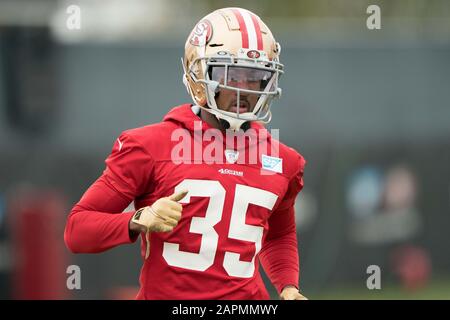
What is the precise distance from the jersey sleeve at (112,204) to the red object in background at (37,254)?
4.17m

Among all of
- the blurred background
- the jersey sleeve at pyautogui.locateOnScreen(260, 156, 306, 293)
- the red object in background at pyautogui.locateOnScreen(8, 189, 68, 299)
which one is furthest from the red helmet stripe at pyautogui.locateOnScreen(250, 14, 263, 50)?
the blurred background

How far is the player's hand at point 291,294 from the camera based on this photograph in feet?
14.1

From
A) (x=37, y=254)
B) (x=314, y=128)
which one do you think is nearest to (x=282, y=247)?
(x=37, y=254)

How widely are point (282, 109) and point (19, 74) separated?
2438 mm

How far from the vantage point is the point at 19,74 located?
29.2 ft

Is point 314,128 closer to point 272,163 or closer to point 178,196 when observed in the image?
point 272,163

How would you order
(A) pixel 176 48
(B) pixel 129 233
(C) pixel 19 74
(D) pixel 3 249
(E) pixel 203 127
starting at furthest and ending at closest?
(A) pixel 176 48, (C) pixel 19 74, (D) pixel 3 249, (E) pixel 203 127, (B) pixel 129 233

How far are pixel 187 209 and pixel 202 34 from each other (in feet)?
2.55

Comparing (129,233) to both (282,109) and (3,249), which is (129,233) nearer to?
(3,249)

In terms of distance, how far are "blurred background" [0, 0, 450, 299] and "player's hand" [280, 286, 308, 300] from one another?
13.9 feet

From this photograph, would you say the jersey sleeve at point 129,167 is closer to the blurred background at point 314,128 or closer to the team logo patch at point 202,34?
A: the team logo patch at point 202,34

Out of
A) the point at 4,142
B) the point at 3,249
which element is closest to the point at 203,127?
the point at 3,249

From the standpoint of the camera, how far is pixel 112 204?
3.99m

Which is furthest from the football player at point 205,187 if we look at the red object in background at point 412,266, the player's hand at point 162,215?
the red object in background at point 412,266
